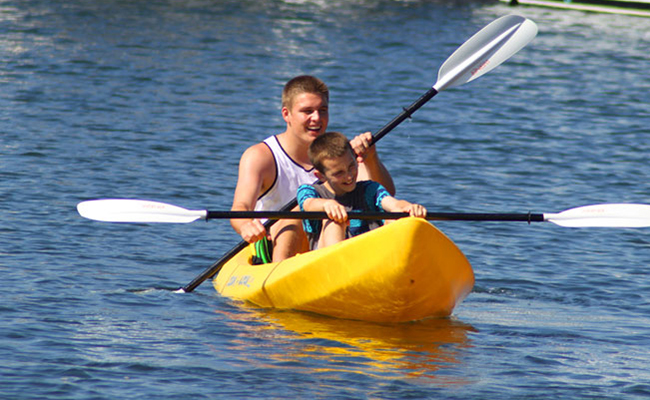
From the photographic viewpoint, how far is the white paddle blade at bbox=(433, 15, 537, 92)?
24.6ft

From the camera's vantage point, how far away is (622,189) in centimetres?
1061

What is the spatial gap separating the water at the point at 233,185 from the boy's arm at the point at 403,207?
695 mm

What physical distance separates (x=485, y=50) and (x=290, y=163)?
210 cm

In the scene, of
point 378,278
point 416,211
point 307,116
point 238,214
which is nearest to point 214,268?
point 238,214

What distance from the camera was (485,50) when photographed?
25.2 ft

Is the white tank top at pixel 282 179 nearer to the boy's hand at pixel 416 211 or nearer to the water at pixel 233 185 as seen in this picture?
the water at pixel 233 185

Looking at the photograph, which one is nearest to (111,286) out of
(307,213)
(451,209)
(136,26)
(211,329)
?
(211,329)

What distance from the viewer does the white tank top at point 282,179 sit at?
20.8ft

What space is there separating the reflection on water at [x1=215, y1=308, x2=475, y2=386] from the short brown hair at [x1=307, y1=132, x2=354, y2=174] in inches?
35.2

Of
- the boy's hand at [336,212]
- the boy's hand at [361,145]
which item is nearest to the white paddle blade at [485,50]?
the boy's hand at [361,145]

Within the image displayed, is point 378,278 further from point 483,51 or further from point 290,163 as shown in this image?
point 483,51

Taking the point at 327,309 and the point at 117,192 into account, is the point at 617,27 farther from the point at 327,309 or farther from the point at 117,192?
the point at 327,309

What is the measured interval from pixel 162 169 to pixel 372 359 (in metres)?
5.77

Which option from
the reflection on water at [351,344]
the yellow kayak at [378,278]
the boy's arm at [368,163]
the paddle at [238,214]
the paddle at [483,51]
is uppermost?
the paddle at [483,51]
